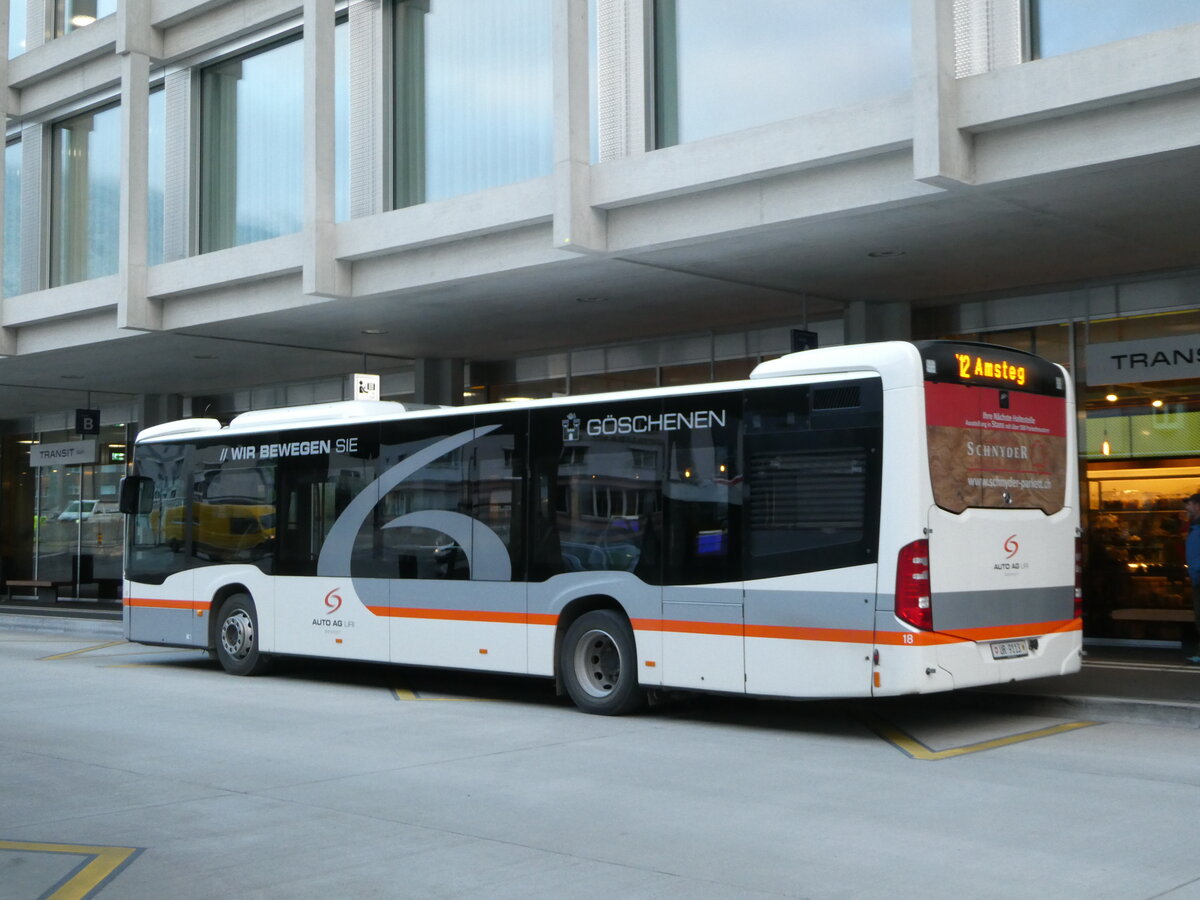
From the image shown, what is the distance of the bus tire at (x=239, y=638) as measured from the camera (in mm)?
15852

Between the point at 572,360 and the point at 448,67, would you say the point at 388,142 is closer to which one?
the point at 448,67


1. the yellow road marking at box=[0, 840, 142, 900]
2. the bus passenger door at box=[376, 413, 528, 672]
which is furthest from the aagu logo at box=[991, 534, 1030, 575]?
the yellow road marking at box=[0, 840, 142, 900]

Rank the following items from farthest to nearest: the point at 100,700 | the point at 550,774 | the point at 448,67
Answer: the point at 448,67 < the point at 100,700 < the point at 550,774

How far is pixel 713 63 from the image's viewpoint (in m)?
15.8

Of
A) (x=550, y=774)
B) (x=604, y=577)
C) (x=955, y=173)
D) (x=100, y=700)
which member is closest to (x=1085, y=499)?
(x=955, y=173)

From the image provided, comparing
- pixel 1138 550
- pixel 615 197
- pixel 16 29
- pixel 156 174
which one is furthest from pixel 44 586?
pixel 1138 550

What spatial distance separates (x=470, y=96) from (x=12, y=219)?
12.1 m

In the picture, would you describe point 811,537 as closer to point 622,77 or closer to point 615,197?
point 615,197

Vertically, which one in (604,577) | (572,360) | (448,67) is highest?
(448,67)

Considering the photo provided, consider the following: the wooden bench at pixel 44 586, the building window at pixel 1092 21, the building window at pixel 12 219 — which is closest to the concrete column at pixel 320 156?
the building window at pixel 1092 21

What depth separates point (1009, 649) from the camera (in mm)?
10930

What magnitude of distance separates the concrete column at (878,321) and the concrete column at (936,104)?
236 inches

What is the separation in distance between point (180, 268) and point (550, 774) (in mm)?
13716

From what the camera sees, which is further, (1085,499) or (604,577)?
(1085,499)
